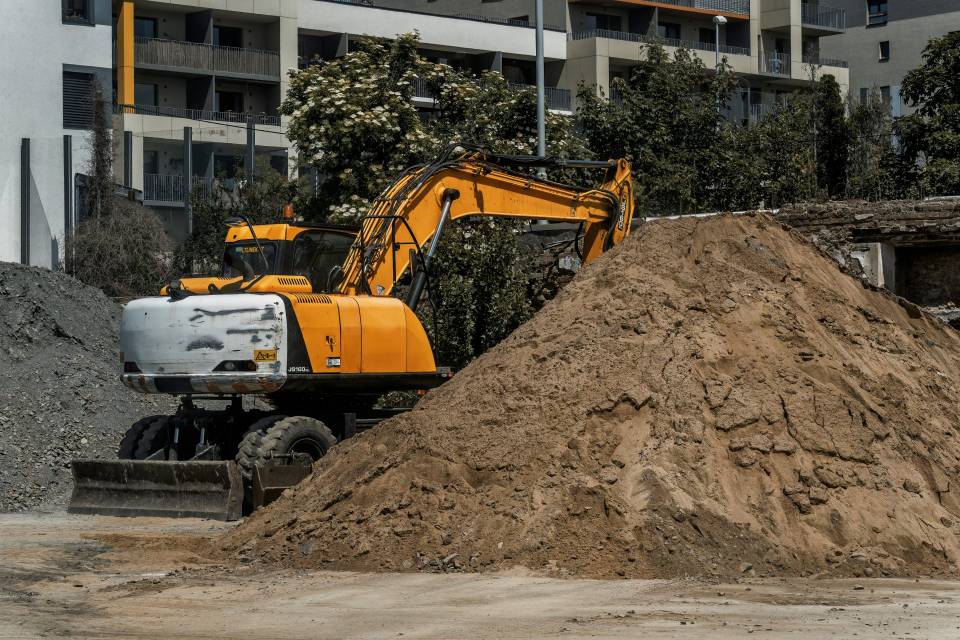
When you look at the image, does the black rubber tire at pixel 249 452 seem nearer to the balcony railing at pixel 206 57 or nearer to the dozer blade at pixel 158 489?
the dozer blade at pixel 158 489

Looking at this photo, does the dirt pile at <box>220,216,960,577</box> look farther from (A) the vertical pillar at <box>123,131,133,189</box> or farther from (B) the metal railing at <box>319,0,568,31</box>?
(B) the metal railing at <box>319,0,568,31</box>

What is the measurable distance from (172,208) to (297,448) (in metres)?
32.2

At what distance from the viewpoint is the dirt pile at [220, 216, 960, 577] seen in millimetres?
11242

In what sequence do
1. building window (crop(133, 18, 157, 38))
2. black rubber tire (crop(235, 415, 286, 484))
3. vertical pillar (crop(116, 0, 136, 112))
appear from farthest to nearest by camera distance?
1. building window (crop(133, 18, 157, 38))
2. vertical pillar (crop(116, 0, 136, 112))
3. black rubber tire (crop(235, 415, 286, 484))

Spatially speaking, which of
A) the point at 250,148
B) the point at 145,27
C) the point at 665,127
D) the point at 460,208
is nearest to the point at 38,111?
the point at 250,148

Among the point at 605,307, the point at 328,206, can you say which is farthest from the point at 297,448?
the point at 328,206

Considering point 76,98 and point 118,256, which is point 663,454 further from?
point 76,98

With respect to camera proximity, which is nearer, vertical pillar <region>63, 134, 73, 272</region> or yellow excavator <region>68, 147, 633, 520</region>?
yellow excavator <region>68, 147, 633, 520</region>

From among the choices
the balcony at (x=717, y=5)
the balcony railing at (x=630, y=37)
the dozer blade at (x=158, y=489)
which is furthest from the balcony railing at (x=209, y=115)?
the dozer blade at (x=158, y=489)

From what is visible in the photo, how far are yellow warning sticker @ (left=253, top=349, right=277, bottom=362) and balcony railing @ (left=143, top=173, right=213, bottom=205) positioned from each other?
3132 cm

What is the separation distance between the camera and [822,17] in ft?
223

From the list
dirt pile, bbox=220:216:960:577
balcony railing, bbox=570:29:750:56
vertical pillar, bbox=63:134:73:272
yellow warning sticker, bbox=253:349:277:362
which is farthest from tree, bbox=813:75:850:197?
yellow warning sticker, bbox=253:349:277:362

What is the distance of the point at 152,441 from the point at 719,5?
5249 centimetres

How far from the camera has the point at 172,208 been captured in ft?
151
